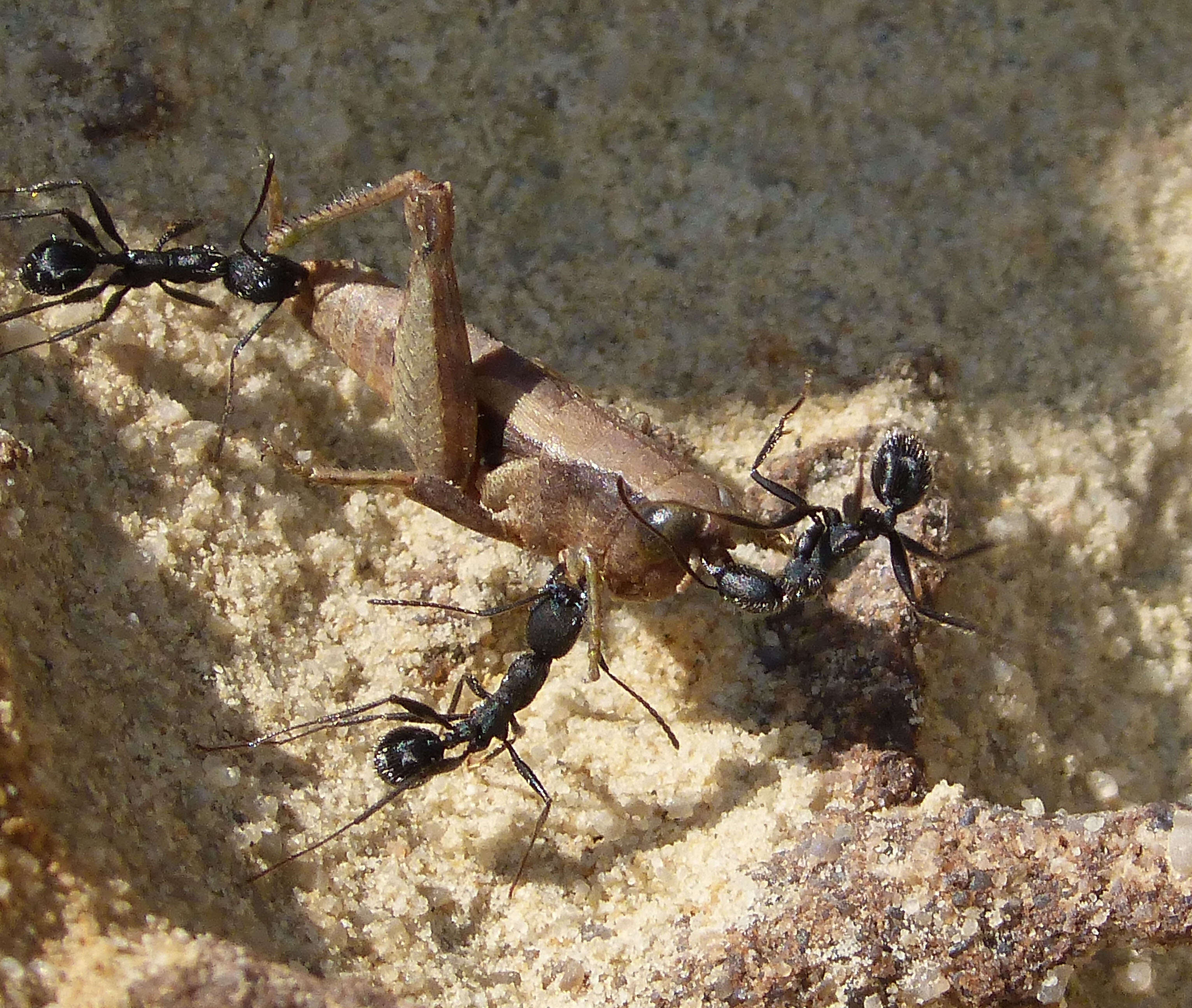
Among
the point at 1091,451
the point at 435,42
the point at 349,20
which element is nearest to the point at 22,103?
the point at 349,20

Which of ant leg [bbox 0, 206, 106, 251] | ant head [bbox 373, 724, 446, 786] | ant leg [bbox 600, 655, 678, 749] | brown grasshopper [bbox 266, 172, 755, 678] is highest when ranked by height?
ant leg [bbox 0, 206, 106, 251]

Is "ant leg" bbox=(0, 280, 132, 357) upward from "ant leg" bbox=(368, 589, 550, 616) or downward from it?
upward

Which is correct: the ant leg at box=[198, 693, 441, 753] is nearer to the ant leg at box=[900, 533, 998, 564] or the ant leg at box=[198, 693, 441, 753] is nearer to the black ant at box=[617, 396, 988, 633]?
the black ant at box=[617, 396, 988, 633]

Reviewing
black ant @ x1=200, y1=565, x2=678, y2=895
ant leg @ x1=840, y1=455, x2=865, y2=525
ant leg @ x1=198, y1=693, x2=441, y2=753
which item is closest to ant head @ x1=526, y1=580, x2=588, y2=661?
black ant @ x1=200, y1=565, x2=678, y2=895

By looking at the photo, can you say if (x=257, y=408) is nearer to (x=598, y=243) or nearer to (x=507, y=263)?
(x=507, y=263)

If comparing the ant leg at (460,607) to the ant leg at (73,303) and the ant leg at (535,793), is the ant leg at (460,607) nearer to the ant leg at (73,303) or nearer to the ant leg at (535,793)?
the ant leg at (535,793)

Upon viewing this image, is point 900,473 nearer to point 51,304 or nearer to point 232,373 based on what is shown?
point 232,373

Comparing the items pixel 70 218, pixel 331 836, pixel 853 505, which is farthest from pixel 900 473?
pixel 70 218
